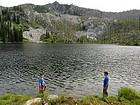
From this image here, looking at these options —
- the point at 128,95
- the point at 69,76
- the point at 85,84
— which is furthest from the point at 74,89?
the point at 128,95

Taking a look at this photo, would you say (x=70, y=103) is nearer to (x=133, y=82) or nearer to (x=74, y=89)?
(x=74, y=89)

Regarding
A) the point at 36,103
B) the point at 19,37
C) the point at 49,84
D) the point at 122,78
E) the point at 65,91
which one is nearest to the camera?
the point at 36,103

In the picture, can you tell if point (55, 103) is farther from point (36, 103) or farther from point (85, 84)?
point (85, 84)

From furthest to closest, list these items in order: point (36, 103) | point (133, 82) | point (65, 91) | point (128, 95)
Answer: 1. point (133, 82)
2. point (65, 91)
3. point (128, 95)
4. point (36, 103)

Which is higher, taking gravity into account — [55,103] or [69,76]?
[55,103]

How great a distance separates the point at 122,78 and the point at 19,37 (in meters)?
157

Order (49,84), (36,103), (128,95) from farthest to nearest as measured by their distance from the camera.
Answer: (49,84), (128,95), (36,103)

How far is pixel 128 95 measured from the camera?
1853 centimetres

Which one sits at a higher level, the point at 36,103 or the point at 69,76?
the point at 36,103

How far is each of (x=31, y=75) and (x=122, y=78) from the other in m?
22.1

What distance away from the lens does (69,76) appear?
4053 cm

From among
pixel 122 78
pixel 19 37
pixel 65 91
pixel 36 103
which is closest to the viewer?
pixel 36 103

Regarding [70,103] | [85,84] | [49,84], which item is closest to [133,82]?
[85,84]

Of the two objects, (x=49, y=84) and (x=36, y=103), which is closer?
(x=36, y=103)
